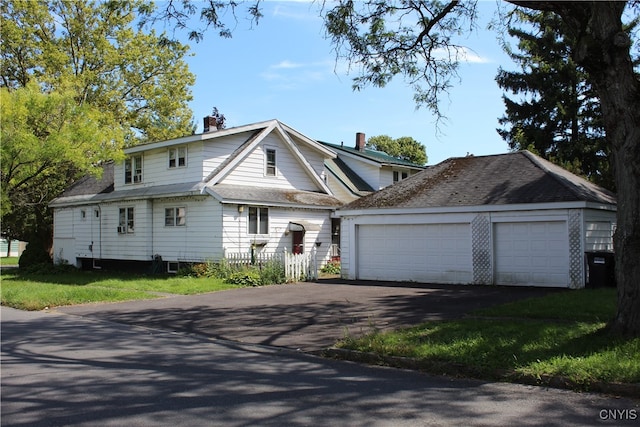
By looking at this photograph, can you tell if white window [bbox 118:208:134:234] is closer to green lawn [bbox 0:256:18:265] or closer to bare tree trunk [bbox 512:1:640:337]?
green lawn [bbox 0:256:18:265]

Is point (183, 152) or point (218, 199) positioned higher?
point (183, 152)

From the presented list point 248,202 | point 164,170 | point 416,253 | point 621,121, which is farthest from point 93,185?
point 621,121

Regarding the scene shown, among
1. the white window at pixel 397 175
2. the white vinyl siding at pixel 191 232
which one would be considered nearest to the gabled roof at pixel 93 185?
the white vinyl siding at pixel 191 232

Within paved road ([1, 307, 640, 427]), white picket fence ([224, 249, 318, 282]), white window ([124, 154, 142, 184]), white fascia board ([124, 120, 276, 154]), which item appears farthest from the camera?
white window ([124, 154, 142, 184])

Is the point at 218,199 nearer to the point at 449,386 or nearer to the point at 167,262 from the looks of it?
the point at 167,262

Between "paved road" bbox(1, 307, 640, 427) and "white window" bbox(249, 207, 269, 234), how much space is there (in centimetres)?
1528

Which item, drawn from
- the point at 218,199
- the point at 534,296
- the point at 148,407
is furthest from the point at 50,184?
the point at 148,407

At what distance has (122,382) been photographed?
275 inches

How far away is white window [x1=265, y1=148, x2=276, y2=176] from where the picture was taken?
26648 mm

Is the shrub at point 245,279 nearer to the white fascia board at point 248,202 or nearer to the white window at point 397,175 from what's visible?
the white fascia board at point 248,202

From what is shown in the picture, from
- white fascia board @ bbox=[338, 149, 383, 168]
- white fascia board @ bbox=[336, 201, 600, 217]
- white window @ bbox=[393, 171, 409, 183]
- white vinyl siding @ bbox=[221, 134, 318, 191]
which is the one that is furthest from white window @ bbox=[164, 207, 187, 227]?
white window @ bbox=[393, 171, 409, 183]

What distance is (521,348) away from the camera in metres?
7.75

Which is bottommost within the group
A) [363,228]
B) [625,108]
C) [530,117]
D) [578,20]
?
[363,228]

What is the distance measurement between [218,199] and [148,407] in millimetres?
17037
